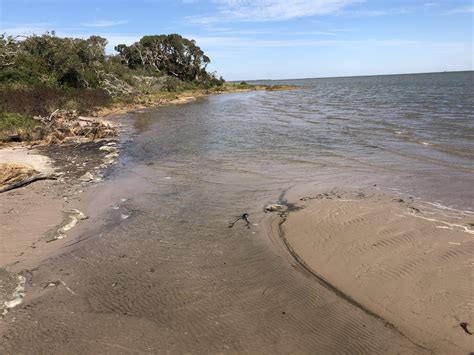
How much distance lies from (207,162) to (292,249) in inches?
302

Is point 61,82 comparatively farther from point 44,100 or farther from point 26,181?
point 26,181

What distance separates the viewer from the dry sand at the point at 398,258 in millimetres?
4512

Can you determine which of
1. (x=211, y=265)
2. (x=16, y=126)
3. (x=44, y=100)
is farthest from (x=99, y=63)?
(x=211, y=265)

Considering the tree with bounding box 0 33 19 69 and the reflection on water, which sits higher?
the tree with bounding box 0 33 19 69

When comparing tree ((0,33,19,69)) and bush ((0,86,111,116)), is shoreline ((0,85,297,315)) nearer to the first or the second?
bush ((0,86,111,116))

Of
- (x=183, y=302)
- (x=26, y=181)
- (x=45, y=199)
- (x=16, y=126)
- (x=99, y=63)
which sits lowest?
(x=183, y=302)

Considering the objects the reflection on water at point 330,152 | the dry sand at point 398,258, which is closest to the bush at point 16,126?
the reflection on water at point 330,152

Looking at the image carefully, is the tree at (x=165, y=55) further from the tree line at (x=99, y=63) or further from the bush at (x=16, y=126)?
the bush at (x=16, y=126)

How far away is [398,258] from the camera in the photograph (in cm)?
Answer: 590

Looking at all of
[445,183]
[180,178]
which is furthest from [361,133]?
[180,178]

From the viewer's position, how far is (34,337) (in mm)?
4363

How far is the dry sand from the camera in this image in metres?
4.51

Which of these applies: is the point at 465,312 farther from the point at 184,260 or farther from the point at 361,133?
the point at 361,133

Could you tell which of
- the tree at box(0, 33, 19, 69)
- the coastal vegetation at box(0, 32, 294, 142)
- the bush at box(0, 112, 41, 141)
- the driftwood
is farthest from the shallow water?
the tree at box(0, 33, 19, 69)
